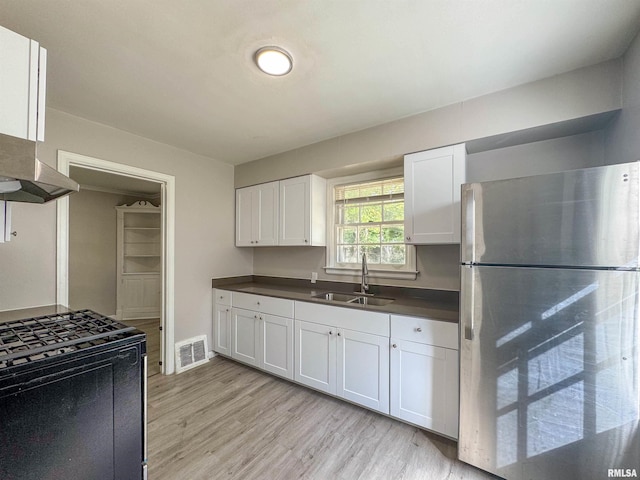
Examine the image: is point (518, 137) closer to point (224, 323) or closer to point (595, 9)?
point (595, 9)

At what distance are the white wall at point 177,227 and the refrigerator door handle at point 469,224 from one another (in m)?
2.80

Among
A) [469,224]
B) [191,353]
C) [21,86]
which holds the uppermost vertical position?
[21,86]

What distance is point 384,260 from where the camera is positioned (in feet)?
9.26

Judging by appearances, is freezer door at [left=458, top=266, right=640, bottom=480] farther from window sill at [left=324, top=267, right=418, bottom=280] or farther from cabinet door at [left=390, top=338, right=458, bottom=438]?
window sill at [left=324, top=267, right=418, bottom=280]

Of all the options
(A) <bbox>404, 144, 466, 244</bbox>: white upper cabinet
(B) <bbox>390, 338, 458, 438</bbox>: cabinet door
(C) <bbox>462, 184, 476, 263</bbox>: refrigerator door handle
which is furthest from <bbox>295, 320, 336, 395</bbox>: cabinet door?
(C) <bbox>462, 184, 476, 263</bbox>: refrigerator door handle

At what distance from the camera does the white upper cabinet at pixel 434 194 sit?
82.1 inches

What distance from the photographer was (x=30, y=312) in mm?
1858

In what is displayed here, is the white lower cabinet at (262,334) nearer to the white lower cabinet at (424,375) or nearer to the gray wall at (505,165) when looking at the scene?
the gray wall at (505,165)

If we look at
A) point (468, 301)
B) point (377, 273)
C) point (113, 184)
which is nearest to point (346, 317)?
point (377, 273)

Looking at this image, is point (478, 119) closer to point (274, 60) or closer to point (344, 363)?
point (274, 60)

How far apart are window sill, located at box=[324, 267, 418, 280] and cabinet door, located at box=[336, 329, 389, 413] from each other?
73 centimetres

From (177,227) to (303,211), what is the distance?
1.42m

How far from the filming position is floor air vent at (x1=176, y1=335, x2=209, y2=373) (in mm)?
2930

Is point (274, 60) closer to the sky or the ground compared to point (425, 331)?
closer to the sky
